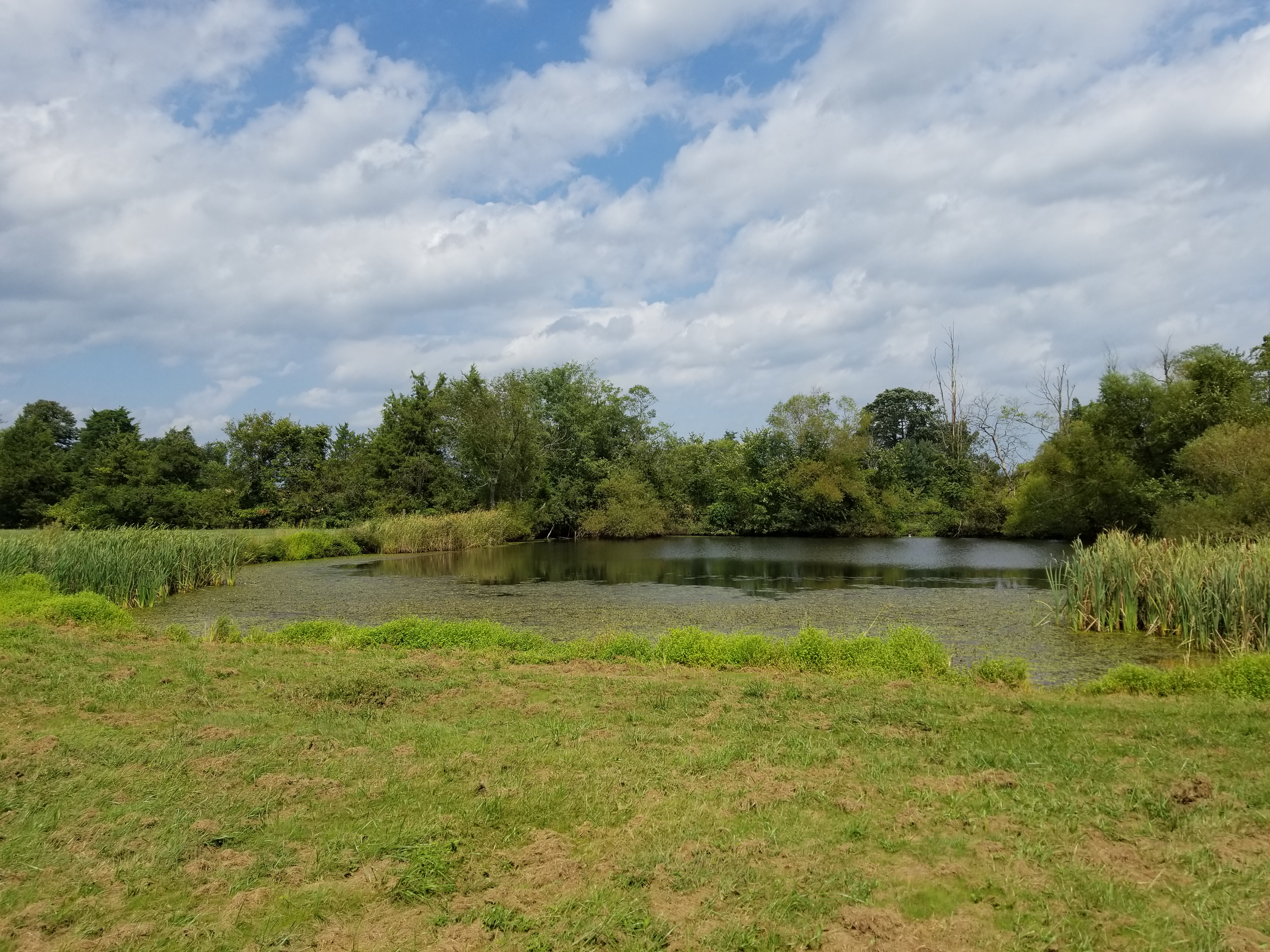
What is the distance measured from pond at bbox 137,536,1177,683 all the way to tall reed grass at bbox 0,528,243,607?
735 mm

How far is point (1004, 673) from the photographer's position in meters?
9.49

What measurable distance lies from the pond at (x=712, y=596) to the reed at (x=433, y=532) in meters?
2.63

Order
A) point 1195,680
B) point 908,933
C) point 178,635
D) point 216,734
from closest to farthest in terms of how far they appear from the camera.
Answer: point 908,933 → point 216,734 → point 1195,680 → point 178,635

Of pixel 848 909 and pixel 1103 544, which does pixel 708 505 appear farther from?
pixel 848 909

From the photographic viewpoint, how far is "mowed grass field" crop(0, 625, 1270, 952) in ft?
12.0

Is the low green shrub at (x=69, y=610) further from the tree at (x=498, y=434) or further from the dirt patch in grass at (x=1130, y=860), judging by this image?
the tree at (x=498, y=434)

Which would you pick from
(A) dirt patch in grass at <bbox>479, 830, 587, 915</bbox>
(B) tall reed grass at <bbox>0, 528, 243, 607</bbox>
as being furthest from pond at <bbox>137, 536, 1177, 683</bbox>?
(A) dirt patch in grass at <bbox>479, 830, 587, 915</bbox>

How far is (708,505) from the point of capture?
5634 centimetres

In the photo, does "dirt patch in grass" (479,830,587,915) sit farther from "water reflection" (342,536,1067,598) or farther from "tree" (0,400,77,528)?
"tree" (0,400,77,528)

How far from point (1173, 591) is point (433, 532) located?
34.2 m

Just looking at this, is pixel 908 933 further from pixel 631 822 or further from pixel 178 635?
pixel 178 635

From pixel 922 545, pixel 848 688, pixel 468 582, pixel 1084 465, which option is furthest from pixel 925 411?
pixel 848 688

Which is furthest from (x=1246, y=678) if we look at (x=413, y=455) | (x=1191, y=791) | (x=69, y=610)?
(x=413, y=455)

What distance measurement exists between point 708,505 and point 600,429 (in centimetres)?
961
